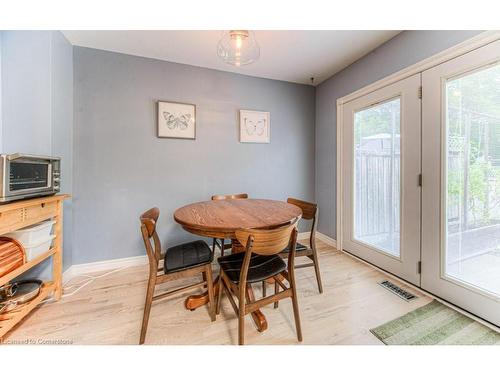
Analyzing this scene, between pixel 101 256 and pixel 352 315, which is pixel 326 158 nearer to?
pixel 352 315

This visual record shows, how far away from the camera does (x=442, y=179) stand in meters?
1.56

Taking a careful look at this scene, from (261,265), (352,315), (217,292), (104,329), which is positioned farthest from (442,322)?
(104,329)

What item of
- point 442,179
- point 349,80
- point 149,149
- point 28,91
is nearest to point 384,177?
point 442,179

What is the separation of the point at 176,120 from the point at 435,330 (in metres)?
2.91

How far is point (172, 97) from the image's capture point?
2.30 meters

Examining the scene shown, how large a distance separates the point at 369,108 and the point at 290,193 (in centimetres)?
143

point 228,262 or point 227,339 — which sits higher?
point 228,262

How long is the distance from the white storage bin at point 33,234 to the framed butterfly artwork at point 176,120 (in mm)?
1287

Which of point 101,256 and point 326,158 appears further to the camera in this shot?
point 326,158

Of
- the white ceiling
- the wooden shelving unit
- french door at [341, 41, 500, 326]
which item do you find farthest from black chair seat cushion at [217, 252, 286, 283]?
the white ceiling

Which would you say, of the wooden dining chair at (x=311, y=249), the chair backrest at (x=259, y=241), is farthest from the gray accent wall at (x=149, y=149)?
the chair backrest at (x=259, y=241)

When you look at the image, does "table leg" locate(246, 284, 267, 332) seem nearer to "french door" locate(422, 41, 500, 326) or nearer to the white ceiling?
"french door" locate(422, 41, 500, 326)

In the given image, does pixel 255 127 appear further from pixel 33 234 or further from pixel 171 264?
pixel 33 234
